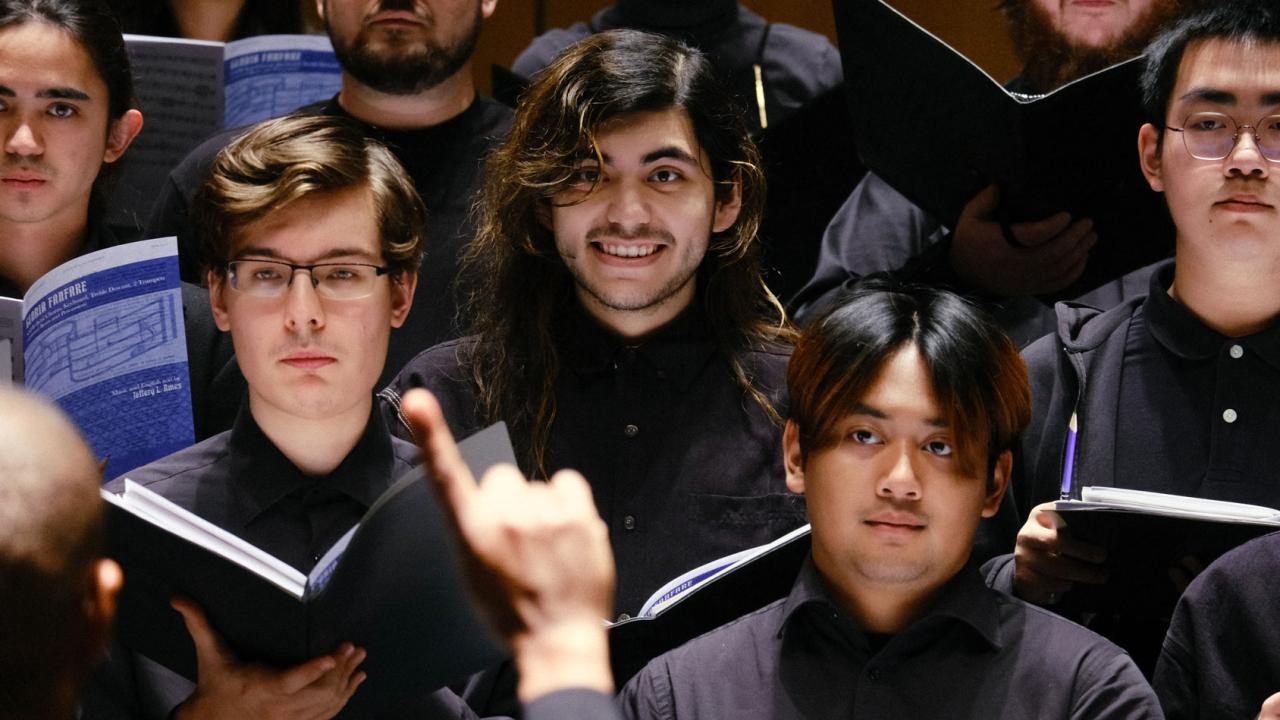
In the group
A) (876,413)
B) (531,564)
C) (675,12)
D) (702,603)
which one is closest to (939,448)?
(876,413)

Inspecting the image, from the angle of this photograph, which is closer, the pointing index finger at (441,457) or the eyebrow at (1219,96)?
the pointing index finger at (441,457)

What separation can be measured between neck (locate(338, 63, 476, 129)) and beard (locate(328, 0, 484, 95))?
0.04 ft

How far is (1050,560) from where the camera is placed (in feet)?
6.17

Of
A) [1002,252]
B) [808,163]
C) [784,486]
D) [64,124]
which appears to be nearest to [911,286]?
[784,486]

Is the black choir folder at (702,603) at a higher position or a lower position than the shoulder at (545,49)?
lower

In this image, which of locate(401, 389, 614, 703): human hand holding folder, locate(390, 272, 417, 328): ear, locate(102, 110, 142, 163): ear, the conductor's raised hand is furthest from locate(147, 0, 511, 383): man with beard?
locate(401, 389, 614, 703): human hand holding folder

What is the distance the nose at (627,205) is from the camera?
2211mm

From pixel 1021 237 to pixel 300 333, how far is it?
103 cm

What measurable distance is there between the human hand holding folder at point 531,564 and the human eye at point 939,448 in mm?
982

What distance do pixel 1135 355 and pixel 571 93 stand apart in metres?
0.79

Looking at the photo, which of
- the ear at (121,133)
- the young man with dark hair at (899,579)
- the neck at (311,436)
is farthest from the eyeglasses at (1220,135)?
the ear at (121,133)

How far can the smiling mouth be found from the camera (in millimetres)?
2232

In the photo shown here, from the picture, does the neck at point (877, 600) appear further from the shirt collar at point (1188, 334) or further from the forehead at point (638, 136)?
the forehead at point (638, 136)

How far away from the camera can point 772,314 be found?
93.6 inches
